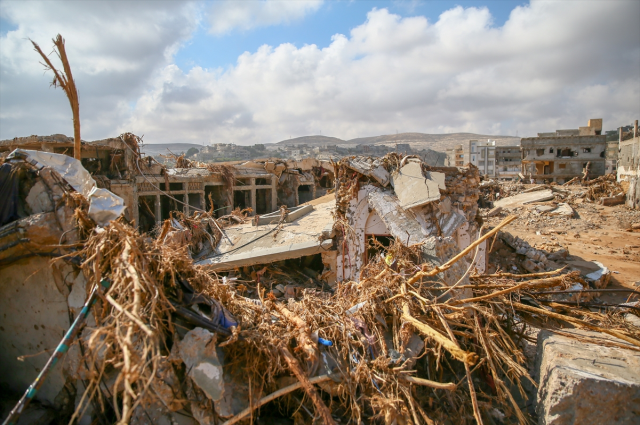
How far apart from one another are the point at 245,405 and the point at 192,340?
0.76 metres

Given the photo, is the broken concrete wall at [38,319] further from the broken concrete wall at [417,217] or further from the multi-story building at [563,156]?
the multi-story building at [563,156]

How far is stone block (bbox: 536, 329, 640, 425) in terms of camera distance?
3.08m

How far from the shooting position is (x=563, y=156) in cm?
3769

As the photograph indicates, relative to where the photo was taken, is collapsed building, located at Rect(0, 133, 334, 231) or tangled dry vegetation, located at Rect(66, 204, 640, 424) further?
collapsed building, located at Rect(0, 133, 334, 231)

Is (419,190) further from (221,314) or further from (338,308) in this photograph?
(221,314)

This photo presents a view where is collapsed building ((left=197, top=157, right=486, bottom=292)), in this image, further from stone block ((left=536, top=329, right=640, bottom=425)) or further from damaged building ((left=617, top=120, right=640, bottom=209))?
damaged building ((left=617, top=120, right=640, bottom=209))

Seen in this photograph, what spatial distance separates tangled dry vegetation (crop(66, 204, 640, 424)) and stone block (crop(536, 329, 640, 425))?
22 cm

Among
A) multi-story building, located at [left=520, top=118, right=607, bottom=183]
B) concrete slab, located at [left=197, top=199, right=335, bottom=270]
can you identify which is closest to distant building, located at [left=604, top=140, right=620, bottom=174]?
multi-story building, located at [left=520, top=118, right=607, bottom=183]

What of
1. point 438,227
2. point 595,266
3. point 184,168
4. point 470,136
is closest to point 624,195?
point 595,266

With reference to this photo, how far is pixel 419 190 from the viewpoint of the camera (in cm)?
759

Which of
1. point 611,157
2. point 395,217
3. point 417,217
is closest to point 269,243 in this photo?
point 395,217

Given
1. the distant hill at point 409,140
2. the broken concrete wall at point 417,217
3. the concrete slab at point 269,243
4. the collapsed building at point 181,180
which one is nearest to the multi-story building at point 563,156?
the collapsed building at point 181,180

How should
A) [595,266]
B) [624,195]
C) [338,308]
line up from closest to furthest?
[338,308], [595,266], [624,195]

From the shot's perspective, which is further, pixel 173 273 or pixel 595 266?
pixel 595 266
